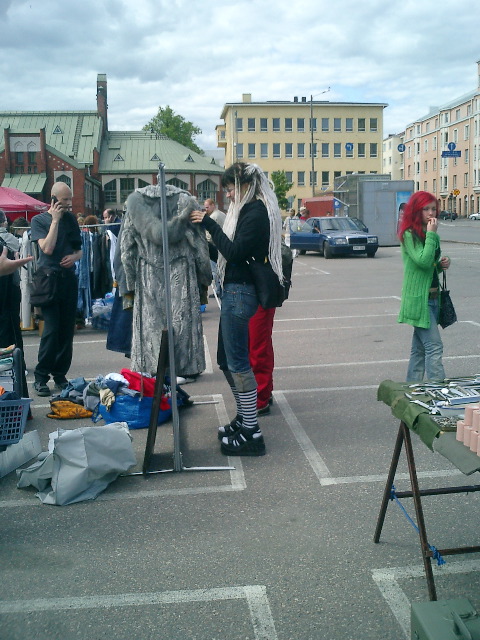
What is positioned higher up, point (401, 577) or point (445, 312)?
point (445, 312)

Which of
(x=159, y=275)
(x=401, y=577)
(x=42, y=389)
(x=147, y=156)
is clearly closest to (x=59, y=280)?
(x=42, y=389)

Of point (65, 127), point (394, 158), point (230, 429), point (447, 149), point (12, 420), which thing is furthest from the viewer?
point (394, 158)

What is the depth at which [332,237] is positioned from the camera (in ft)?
92.9

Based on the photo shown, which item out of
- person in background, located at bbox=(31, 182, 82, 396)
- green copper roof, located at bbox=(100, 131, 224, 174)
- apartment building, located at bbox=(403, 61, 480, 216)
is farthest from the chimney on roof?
person in background, located at bbox=(31, 182, 82, 396)

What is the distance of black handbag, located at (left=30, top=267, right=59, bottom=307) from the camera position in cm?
721

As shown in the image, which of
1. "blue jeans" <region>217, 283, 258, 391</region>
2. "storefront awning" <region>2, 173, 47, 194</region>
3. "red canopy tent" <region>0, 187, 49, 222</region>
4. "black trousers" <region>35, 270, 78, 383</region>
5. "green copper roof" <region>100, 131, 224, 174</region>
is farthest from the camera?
"green copper roof" <region>100, 131, 224, 174</region>

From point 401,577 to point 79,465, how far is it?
220cm

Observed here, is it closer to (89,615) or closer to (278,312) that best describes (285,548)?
(89,615)

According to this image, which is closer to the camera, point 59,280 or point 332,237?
point 59,280

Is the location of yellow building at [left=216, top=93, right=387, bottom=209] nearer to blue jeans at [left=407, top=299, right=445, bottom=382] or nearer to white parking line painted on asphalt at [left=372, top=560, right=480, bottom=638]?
blue jeans at [left=407, top=299, right=445, bottom=382]

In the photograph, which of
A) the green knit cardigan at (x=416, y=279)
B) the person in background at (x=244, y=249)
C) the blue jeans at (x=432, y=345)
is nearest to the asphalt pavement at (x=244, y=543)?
the blue jeans at (x=432, y=345)

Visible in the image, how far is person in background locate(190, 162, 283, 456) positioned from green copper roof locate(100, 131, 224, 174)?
77.3 metres

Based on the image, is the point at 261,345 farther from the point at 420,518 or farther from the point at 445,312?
the point at 420,518

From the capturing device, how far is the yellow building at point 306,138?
102688 mm
